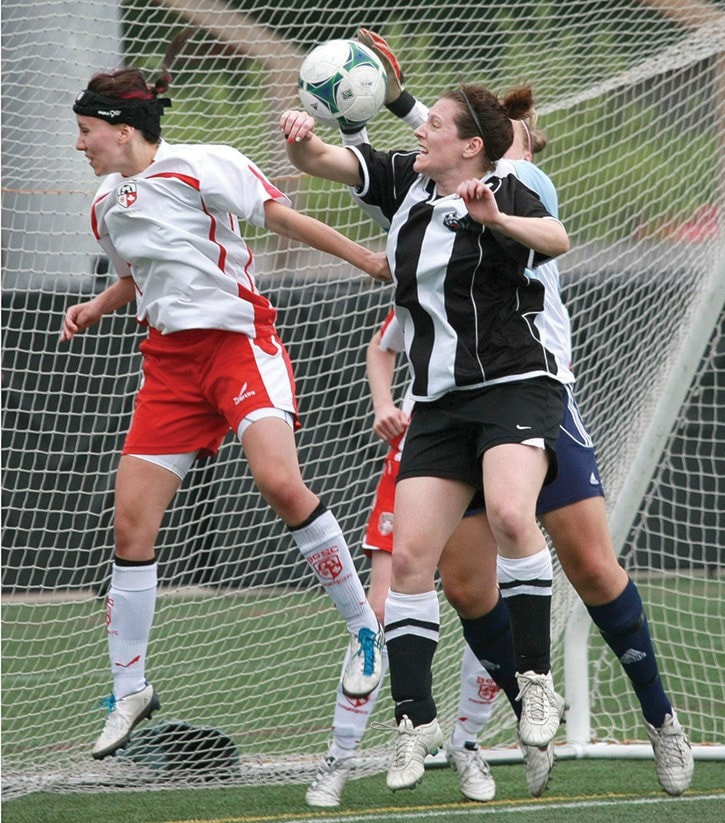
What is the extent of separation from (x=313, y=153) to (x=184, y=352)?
833 millimetres

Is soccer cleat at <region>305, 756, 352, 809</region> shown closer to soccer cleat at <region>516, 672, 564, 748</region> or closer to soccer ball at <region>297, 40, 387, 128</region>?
soccer cleat at <region>516, 672, 564, 748</region>

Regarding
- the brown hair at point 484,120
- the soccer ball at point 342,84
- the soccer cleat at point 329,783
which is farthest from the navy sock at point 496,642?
the soccer ball at point 342,84

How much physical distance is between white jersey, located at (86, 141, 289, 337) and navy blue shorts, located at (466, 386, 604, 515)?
104cm

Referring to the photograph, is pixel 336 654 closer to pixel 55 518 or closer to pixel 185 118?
pixel 55 518

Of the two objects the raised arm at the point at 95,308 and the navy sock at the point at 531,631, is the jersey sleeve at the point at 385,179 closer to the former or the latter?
the raised arm at the point at 95,308

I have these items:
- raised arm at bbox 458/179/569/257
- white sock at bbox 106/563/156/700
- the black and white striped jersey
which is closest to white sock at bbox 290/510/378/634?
white sock at bbox 106/563/156/700

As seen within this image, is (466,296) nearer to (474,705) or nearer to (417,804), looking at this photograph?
(474,705)

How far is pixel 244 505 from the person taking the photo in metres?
6.88

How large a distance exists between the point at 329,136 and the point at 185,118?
25.4 inches

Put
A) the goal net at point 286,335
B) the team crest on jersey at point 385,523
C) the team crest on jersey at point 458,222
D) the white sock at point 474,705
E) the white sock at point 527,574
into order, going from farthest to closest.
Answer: the goal net at point 286,335 < the team crest on jersey at point 385,523 < the white sock at point 474,705 < the team crest on jersey at point 458,222 < the white sock at point 527,574

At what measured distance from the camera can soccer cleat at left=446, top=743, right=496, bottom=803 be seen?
4.09 m

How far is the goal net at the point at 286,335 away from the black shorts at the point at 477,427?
154 cm

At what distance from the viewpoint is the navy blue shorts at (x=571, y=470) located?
11.9ft

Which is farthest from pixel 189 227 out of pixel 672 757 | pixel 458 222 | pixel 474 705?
pixel 672 757
